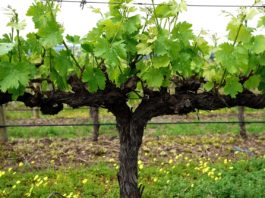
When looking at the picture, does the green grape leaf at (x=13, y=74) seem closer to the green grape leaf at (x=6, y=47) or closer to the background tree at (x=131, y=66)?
the background tree at (x=131, y=66)

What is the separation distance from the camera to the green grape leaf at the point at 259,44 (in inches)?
124

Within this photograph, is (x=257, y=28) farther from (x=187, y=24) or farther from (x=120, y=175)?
(x=120, y=175)

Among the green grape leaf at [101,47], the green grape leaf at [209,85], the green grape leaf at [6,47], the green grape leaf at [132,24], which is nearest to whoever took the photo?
the green grape leaf at [6,47]

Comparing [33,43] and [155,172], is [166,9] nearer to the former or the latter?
[33,43]

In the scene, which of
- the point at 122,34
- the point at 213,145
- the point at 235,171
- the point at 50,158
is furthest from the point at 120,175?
the point at 213,145

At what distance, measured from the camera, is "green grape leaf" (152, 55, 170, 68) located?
308cm

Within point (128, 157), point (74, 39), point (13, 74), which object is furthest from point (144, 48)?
point (128, 157)

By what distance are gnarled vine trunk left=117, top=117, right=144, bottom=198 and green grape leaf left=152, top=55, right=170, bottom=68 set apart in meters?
0.78

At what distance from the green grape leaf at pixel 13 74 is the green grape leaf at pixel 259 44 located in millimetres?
1547

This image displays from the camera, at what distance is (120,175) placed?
383cm

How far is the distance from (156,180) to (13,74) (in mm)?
4401

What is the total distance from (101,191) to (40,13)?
13.1 ft

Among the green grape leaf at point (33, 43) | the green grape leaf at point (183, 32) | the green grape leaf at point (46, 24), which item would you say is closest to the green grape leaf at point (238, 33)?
the green grape leaf at point (183, 32)

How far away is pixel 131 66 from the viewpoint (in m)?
3.37
